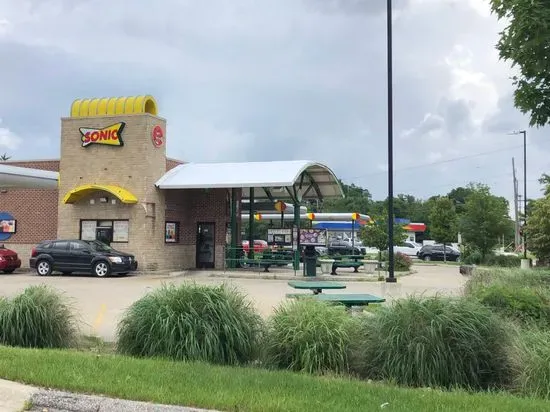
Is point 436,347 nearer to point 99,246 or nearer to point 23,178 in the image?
point 23,178

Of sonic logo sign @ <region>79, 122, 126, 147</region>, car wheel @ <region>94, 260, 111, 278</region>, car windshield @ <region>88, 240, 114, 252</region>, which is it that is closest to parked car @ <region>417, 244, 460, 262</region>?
sonic logo sign @ <region>79, 122, 126, 147</region>

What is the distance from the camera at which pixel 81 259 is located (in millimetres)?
24609

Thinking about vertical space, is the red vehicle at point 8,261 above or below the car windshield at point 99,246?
below

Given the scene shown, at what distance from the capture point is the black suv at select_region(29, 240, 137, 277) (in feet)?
80.1

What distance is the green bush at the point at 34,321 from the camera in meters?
8.57

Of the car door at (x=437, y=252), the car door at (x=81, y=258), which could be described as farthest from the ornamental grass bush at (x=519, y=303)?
the car door at (x=437, y=252)

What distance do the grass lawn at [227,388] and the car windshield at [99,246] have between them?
18.1 metres

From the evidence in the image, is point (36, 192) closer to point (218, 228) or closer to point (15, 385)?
point (218, 228)

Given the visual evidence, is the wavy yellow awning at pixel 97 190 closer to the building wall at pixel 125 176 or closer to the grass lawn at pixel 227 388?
the building wall at pixel 125 176

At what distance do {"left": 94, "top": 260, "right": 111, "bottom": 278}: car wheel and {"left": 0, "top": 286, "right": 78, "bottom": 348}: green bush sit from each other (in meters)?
15.6

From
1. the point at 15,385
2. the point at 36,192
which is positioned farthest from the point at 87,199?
the point at 15,385

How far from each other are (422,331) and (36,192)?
27.0m

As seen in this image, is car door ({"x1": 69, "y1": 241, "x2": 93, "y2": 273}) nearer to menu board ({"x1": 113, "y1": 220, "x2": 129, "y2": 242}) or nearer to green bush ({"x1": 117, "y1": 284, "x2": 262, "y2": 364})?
menu board ({"x1": 113, "y1": 220, "x2": 129, "y2": 242})

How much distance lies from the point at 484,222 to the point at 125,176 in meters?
24.5
